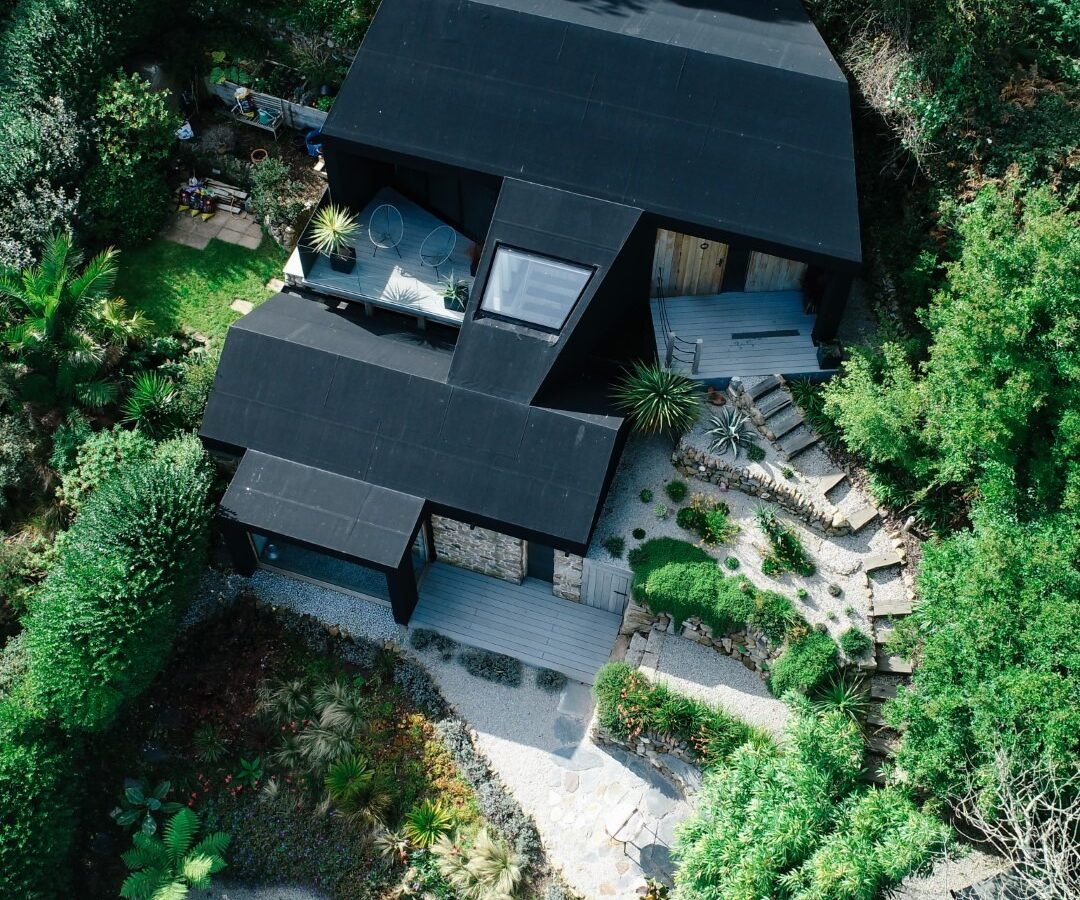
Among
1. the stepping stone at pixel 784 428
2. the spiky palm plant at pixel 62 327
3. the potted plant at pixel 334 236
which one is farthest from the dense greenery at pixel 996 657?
the spiky palm plant at pixel 62 327

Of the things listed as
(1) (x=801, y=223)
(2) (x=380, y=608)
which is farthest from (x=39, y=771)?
(1) (x=801, y=223)

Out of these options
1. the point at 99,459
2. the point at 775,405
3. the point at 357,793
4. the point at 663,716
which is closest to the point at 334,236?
the point at 99,459

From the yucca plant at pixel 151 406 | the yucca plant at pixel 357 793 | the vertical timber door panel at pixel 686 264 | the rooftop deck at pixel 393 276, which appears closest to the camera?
the yucca plant at pixel 357 793

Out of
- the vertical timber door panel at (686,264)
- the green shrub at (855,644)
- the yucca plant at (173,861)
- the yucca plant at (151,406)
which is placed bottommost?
the yucca plant at (173,861)

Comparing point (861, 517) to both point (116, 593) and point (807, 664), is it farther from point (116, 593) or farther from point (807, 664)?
point (116, 593)

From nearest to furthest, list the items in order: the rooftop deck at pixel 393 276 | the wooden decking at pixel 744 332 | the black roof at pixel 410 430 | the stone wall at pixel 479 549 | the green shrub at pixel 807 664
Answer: the green shrub at pixel 807 664 < the black roof at pixel 410 430 < the stone wall at pixel 479 549 < the wooden decking at pixel 744 332 < the rooftop deck at pixel 393 276

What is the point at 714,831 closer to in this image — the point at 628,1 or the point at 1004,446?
the point at 1004,446

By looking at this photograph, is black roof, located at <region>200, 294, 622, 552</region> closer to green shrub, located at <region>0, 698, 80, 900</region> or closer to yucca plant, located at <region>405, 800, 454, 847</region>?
yucca plant, located at <region>405, 800, 454, 847</region>

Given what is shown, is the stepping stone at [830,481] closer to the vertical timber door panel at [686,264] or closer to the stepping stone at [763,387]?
the stepping stone at [763,387]
